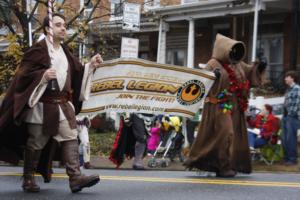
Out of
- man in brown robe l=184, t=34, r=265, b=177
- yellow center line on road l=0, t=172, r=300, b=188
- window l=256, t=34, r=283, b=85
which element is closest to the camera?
yellow center line on road l=0, t=172, r=300, b=188

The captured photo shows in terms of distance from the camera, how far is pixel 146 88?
9.17 m

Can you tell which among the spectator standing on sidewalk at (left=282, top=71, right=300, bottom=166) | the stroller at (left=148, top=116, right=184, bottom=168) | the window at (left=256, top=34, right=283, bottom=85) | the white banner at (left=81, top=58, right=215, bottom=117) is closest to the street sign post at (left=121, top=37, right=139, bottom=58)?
the stroller at (left=148, top=116, right=184, bottom=168)

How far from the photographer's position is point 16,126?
7.13 meters

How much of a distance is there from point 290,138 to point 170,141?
2.57 meters

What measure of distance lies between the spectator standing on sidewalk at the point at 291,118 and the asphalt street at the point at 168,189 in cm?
386

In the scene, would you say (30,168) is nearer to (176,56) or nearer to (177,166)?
(177,166)

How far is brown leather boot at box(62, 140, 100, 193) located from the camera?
22.3ft

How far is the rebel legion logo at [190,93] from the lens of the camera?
30.2 ft

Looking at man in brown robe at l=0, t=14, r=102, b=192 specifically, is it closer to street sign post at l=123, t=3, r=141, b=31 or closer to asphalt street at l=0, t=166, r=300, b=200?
asphalt street at l=0, t=166, r=300, b=200

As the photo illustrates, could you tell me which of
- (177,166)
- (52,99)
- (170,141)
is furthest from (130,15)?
(52,99)

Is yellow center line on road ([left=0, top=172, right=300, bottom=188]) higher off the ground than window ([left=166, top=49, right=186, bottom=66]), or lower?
lower

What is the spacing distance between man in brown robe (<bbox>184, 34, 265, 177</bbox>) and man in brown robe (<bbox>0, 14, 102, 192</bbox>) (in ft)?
7.70

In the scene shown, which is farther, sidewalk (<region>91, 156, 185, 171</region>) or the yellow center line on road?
sidewalk (<region>91, 156, 185, 171</region>)

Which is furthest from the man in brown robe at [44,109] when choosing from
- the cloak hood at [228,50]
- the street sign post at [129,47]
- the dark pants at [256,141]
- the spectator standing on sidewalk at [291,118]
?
the dark pants at [256,141]
